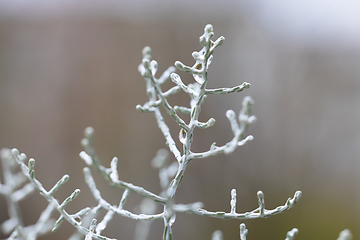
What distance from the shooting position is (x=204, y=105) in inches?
61.0

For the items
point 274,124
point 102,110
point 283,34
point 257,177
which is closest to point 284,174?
point 257,177

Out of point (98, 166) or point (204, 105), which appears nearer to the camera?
point (98, 166)

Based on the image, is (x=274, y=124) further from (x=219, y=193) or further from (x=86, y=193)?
(x=86, y=193)

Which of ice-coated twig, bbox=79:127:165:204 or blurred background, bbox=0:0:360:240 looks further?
blurred background, bbox=0:0:360:240

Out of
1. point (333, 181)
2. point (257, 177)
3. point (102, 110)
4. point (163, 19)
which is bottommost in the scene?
point (333, 181)

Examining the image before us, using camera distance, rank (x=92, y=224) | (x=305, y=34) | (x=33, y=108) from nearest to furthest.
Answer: (x=92, y=224) → (x=33, y=108) → (x=305, y=34)

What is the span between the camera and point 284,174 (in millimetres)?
1694

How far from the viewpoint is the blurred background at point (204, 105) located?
1575 mm

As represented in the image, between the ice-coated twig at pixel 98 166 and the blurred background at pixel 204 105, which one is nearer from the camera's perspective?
the ice-coated twig at pixel 98 166

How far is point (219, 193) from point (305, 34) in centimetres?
86

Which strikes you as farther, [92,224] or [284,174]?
[284,174]

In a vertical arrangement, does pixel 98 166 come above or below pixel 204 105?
below

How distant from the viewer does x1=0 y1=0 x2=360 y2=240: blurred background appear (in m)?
1.58

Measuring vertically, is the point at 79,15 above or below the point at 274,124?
above
